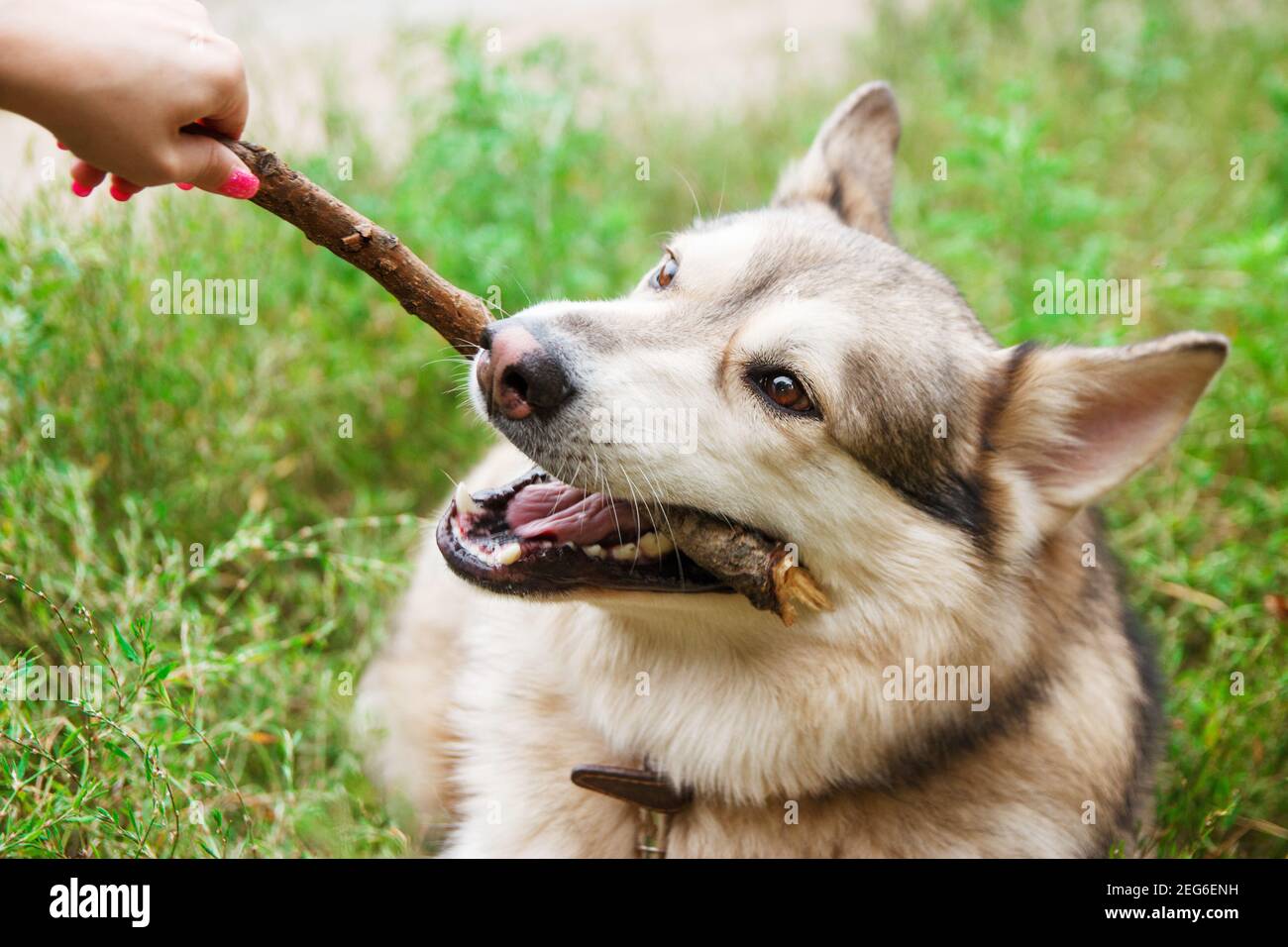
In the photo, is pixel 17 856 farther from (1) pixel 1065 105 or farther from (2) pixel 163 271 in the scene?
(1) pixel 1065 105

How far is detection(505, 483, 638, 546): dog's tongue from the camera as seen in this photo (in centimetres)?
308

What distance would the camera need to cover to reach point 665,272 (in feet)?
11.3

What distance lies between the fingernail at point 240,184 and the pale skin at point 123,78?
0.32 feet

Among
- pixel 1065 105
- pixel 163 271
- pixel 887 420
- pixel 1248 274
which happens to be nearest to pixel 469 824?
pixel 887 420

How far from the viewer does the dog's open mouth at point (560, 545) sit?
2.97 metres

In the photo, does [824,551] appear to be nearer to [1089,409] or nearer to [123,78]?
[1089,409]

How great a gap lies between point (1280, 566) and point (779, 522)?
8.59 feet

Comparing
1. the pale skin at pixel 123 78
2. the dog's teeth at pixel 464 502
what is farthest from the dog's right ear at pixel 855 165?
the pale skin at pixel 123 78

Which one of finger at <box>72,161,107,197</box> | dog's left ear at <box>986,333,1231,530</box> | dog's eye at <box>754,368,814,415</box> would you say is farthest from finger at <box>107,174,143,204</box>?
dog's left ear at <box>986,333,1231,530</box>

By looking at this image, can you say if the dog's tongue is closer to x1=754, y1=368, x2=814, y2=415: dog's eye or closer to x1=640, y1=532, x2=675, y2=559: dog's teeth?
x1=640, y1=532, x2=675, y2=559: dog's teeth

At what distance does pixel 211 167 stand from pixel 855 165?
2.23 m

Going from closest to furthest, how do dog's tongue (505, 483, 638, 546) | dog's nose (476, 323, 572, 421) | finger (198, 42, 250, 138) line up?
finger (198, 42, 250, 138), dog's nose (476, 323, 572, 421), dog's tongue (505, 483, 638, 546)

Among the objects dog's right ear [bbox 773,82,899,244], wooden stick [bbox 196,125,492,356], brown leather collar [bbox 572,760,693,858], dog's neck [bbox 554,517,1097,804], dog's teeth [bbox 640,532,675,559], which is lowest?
brown leather collar [bbox 572,760,693,858]

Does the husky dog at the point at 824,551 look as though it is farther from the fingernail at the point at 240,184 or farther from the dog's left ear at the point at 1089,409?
the fingernail at the point at 240,184
